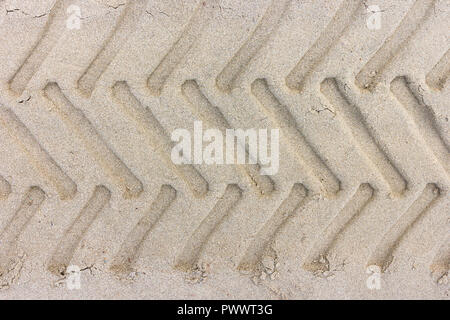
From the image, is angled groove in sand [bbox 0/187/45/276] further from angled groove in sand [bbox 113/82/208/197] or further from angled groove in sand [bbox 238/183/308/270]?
angled groove in sand [bbox 238/183/308/270]

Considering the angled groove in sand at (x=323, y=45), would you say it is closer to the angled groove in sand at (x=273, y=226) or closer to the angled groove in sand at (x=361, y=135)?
the angled groove in sand at (x=361, y=135)

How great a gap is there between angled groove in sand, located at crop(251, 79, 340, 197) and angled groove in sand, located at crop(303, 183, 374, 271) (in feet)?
0.19

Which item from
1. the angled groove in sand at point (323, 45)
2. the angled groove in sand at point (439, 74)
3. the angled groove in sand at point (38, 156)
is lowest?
the angled groove in sand at point (38, 156)

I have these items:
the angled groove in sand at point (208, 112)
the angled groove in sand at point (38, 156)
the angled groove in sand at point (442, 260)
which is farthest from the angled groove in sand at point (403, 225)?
the angled groove in sand at point (38, 156)

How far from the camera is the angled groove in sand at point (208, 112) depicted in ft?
3.03

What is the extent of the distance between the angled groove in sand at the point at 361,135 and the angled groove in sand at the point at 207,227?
318mm

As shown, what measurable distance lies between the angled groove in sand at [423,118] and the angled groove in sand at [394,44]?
0.17ft

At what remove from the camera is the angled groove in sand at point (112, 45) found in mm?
918

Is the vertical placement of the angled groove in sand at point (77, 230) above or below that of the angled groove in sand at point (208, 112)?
below

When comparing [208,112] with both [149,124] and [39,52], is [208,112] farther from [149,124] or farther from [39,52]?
[39,52]

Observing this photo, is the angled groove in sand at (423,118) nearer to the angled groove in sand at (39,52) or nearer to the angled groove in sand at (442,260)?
the angled groove in sand at (442,260)

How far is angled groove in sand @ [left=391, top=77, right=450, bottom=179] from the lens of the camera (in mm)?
918

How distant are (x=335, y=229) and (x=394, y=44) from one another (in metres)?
0.48
